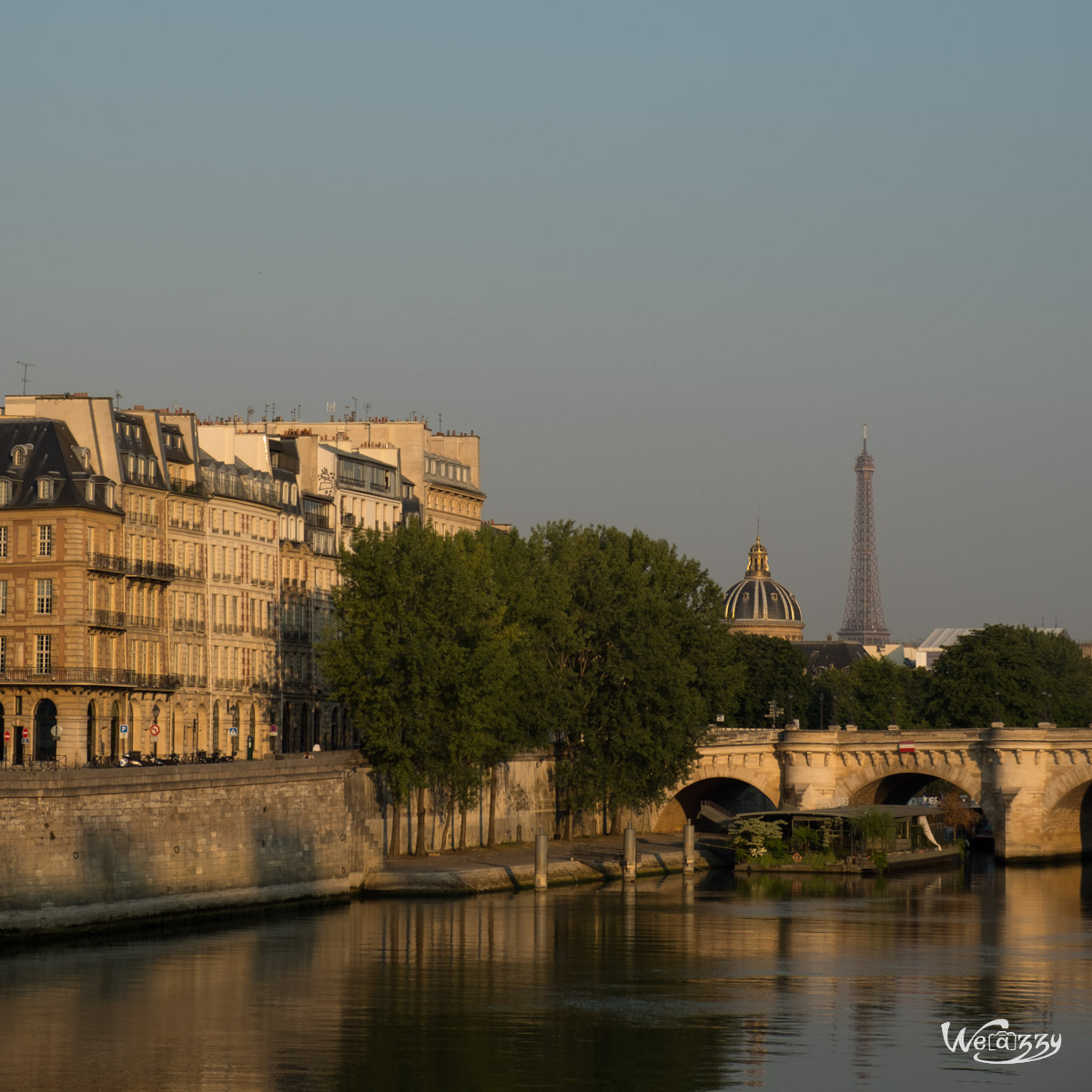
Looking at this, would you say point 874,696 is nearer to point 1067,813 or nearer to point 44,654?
point 1067,813

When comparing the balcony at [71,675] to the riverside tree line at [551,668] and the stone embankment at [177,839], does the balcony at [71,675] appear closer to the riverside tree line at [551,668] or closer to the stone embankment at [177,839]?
the riverside tree line at [551,668]

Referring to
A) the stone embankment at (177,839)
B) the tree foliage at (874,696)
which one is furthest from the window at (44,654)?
the tree foliage at (874,696)

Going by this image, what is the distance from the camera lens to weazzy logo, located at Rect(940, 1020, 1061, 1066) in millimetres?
48594

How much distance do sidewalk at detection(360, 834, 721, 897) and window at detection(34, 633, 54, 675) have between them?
14.9 meters

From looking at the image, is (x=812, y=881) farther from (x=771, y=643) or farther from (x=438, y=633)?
(x=771, y=643)

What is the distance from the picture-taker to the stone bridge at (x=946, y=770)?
10919 cm

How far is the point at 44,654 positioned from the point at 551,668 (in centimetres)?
2190

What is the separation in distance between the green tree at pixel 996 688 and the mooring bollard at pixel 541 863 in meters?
51.7

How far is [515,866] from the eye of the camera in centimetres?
8444

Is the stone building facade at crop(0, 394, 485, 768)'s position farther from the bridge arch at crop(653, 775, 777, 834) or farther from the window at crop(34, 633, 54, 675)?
the bridge arch at crop(653, 775, 777, 834)

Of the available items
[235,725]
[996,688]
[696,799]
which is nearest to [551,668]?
[235,725]

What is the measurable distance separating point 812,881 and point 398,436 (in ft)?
129

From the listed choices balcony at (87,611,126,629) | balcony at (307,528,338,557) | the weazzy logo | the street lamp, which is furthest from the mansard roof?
the weazzy logo

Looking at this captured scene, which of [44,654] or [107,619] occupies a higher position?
[107,619]
